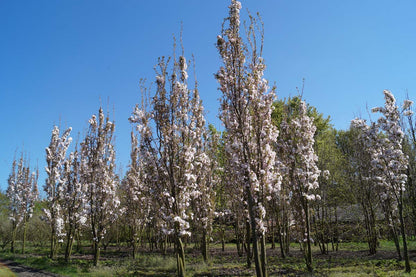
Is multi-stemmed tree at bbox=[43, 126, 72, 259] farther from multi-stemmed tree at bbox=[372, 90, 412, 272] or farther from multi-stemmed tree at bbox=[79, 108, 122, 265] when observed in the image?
multi-stemmed tree at bbox=[372, 90, 412, 272]

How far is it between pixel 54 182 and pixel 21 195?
31.2 ft

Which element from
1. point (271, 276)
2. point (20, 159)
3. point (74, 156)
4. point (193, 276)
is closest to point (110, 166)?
point (74, 156)

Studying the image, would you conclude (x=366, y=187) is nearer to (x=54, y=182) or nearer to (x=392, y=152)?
(x=392, y=152)

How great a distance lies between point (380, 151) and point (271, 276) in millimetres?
5830

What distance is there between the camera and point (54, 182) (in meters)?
15.2

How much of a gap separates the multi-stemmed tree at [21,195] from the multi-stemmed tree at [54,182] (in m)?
6.63

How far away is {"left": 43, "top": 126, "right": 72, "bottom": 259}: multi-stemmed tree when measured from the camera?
1482cm

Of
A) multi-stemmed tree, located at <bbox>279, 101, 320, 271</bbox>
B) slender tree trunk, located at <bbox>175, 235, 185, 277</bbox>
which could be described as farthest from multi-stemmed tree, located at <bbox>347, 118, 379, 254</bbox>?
slender tree trunk, located at <bbox>175, 235, 185, 277</bbox>

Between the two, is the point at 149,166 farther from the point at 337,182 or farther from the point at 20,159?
the point at 20,159

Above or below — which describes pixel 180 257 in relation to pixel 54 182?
below

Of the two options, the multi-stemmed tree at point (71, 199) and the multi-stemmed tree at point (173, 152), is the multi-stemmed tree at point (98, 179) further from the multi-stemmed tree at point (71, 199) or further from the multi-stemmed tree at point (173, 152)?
the multi-stemmed tree at point (173, 152)

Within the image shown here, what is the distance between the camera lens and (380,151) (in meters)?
9.50

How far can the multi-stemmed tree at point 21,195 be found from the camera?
20.5 m

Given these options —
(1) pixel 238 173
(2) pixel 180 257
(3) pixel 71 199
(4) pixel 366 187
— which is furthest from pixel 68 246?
(4) pixel 366 187
